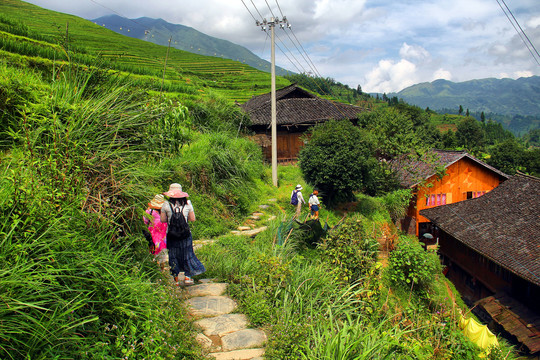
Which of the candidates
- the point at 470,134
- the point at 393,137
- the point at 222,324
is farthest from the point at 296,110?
the point at 470,134

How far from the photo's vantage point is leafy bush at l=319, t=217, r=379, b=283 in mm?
6195

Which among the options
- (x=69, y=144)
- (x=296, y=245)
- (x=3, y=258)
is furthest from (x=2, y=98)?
(x=296, y=245)

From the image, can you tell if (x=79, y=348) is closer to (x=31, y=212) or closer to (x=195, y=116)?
(x=31, y=212)

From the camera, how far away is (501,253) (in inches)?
552

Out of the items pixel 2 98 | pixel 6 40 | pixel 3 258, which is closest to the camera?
pixel 3 258

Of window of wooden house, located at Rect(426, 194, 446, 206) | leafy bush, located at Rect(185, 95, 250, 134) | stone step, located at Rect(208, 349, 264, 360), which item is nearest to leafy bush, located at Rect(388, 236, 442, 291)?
stone step, located at Rect(208, 349, 264, 360)

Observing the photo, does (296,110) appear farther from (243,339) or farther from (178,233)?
(243,339)

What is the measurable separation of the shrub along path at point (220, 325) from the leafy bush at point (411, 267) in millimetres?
6272

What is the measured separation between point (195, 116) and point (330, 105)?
12.1m

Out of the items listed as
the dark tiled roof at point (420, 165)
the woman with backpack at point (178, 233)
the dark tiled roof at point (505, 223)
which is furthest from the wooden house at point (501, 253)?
the woman with backpack at point (178, 233)

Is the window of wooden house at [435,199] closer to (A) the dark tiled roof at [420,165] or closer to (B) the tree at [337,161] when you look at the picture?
(A) the dark tiled roof at [420,165]

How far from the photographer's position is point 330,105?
23125mm

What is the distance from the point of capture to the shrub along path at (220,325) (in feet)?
12.0

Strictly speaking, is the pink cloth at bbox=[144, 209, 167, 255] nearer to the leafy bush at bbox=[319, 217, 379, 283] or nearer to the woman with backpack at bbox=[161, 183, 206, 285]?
the woman with backpack at bbox=[161, 183, 206, 285]
